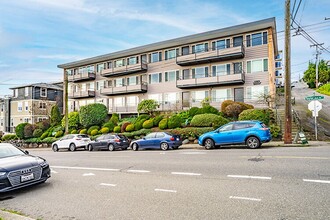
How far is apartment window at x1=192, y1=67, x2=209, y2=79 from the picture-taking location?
3089cm

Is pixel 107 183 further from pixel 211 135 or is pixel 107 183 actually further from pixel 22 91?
pixel 22 91

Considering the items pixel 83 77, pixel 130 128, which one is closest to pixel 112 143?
pixel 130 128

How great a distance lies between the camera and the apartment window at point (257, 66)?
2717 centimetres

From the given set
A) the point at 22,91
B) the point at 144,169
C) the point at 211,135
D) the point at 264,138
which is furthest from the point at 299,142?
the point at 22,91

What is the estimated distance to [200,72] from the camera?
31328 mm

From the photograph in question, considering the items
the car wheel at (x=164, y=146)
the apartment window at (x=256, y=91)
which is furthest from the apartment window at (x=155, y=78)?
the car wheel at (x=164, y=146)

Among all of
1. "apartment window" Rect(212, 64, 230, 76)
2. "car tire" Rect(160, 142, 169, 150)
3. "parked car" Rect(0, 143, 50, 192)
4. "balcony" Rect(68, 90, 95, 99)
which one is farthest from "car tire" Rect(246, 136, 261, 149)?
"balcony" Rect(68, 90, 95, 99)

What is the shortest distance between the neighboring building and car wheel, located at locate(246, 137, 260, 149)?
4457cm

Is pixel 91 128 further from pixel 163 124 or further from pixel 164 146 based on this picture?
pixel 164 146

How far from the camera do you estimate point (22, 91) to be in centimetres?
4928

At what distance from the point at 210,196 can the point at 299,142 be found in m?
12.7

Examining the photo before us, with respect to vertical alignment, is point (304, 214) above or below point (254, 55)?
below

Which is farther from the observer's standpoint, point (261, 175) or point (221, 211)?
point (261, 175)

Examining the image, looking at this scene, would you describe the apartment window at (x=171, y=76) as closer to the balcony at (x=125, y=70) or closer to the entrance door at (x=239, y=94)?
the balcony at (x=125, y=70)
